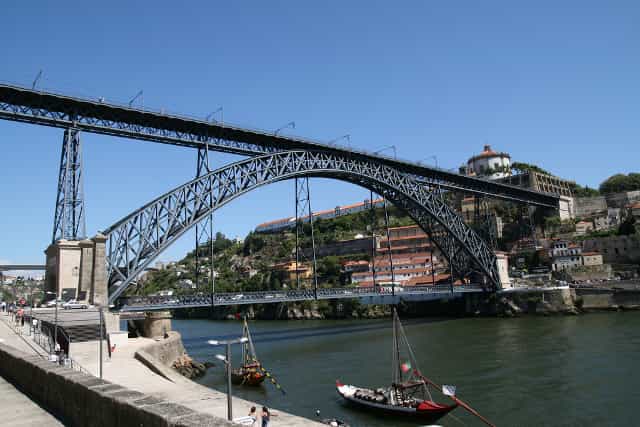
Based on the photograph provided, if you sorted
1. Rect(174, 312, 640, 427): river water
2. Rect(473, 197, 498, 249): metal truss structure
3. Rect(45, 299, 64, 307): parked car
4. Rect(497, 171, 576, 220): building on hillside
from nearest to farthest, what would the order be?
Rect(174, 312, 640, 427): river water < Rect(45, 299, 64, 307): parked car < Rect(473, 197, 498, 249): metal truss structure < Rect(497, 171, 576, 220): building on hillside

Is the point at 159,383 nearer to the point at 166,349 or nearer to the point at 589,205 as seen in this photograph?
the point at 166,349

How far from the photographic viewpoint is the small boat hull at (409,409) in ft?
59.3

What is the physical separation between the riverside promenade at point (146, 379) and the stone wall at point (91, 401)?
425 centimetres

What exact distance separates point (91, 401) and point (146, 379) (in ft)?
43.3

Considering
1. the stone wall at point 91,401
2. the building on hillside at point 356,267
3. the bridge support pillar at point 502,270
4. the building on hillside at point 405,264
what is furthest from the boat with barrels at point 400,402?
the building on hillside at point 356,267

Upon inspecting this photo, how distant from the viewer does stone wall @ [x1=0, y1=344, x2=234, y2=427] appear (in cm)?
533

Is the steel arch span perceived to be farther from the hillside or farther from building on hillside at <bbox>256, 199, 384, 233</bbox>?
building on hillside at <bbox>256, 199, 384, 233</bbox>

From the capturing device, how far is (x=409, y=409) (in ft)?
61.0

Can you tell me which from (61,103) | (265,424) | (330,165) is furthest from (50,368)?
(330,165)

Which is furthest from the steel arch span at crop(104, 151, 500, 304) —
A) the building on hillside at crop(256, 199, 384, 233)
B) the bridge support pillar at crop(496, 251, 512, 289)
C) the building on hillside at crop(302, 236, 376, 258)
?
the building on hillside at crop(256, 199, 384, 233)

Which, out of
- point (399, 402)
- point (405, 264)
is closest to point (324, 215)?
point (405, 264)

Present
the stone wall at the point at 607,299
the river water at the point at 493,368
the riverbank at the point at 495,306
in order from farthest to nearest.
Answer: the riverbank at the point at 495,306
the stone wall at the point at 607,299
the river water at the point at 493,368

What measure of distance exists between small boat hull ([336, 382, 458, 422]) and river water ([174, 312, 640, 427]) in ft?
1.18

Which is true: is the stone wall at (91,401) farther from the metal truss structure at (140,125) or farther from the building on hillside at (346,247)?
the building on hillside at (346,247)
